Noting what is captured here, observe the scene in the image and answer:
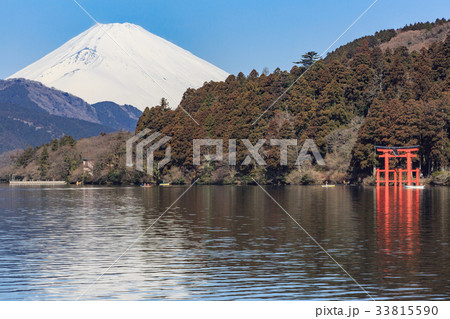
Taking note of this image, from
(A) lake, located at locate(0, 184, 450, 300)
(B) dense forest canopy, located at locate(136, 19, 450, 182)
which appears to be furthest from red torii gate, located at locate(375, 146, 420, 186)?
(A) lake, located at locate(0, 184, 450, 300)

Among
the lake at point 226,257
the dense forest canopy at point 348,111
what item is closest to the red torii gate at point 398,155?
the dense forest canopy at point 348,111

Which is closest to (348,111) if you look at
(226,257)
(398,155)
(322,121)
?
(322,121)

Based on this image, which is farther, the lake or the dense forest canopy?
the dense forest canopy

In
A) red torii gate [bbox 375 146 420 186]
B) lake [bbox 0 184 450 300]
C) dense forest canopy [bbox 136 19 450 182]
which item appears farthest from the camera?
dense forest canopy [bbox 136 19 450 182]

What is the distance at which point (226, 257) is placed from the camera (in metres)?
18.9

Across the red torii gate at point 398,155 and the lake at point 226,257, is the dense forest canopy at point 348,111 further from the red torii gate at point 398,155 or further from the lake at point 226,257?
the lake at point 226,257

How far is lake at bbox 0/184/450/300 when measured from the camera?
14.3 m

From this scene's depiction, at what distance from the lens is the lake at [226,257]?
47.0ft

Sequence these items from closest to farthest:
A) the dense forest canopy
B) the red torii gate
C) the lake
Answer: the lake
the red torii gate
the dense forest canopy

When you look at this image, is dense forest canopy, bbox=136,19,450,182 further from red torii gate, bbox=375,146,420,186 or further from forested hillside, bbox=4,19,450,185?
red torii gate, bbox=375,146,420,186

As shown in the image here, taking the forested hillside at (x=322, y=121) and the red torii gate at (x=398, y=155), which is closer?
the red torii gate at (x=398, y=155)

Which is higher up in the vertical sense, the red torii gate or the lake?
the red torii gate

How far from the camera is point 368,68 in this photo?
88312 millimetres
